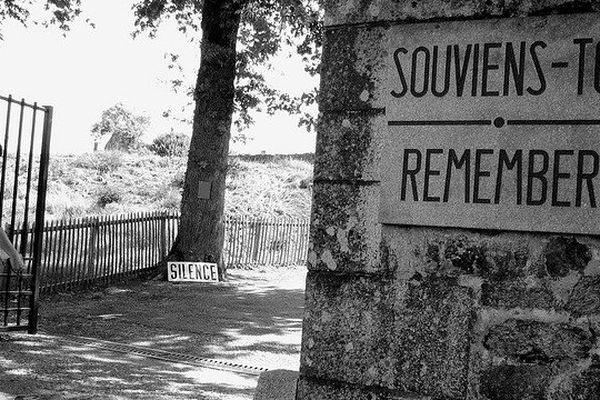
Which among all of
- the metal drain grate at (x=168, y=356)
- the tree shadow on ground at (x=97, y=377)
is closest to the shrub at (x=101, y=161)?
the metal drain grate at (x=168, y=356)

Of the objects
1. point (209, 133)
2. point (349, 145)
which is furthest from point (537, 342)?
point (209, 133)

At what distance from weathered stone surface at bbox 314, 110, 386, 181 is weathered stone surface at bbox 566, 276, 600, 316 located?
2.89 feet

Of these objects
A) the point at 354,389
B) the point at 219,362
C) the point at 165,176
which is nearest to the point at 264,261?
the point at 165,176

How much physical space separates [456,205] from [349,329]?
666 mm

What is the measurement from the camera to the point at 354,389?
3133 mm

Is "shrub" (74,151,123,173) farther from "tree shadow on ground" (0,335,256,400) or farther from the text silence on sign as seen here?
the text silence on sign

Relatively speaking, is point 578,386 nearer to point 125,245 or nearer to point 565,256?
point 565,256

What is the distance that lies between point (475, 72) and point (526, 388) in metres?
1.21

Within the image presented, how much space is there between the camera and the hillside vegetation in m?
28.4

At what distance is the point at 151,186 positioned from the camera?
101 feet

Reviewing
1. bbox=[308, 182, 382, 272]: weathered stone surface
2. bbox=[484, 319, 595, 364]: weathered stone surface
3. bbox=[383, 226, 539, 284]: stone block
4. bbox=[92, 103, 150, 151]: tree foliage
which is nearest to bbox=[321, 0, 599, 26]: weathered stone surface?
bbox=[308, 182, 382, 272]: weathered stone surface

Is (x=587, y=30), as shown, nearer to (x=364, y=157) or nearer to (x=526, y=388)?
(x=364, y=157)

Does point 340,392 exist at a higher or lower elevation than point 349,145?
lower

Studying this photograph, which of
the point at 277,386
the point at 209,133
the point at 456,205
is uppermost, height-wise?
the point at 209,133
